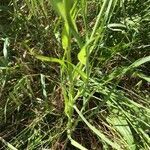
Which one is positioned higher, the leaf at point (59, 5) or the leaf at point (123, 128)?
the leaf at point (59, 5)

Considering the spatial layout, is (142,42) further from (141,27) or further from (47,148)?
(47,148)

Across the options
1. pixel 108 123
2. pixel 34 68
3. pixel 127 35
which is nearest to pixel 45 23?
pixel 34 68

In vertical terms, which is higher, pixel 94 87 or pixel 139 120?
pixel 94 87

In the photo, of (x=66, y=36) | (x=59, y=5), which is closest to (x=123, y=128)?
(x=66, y=36)

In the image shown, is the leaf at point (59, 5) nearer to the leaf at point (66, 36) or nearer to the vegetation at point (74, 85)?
the leaf at point (66, 36)

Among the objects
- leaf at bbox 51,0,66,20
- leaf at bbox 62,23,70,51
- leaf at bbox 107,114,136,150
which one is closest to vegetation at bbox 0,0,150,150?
leaf at bbox 107,114,136,150

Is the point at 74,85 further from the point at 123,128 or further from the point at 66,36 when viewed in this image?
the point at 66,36

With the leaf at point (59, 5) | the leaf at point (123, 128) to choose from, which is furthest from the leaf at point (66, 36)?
the leaf at point (123, 128)

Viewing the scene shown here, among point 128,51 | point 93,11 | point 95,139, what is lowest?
point 95,139
